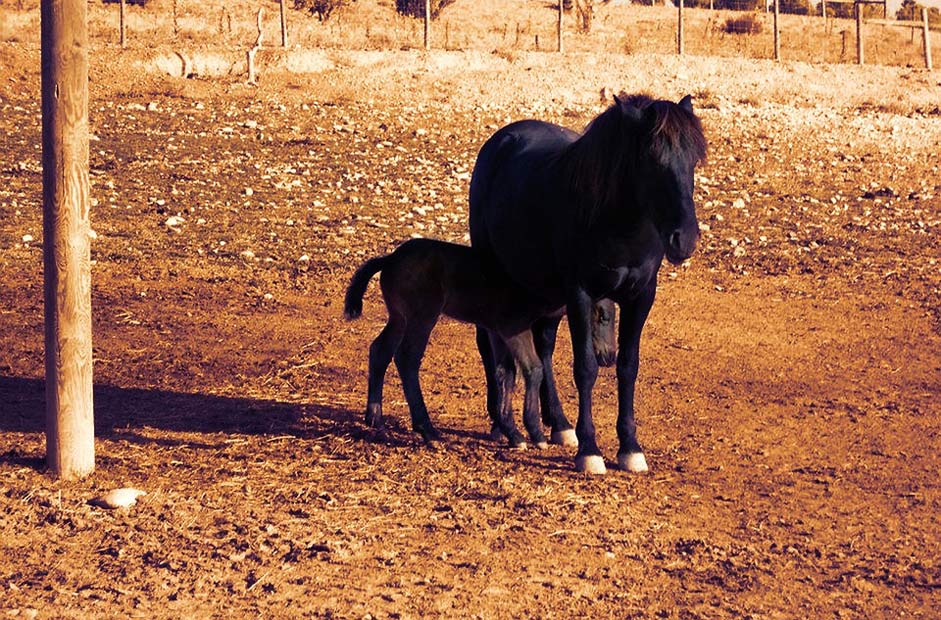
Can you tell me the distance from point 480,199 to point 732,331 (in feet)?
10.1

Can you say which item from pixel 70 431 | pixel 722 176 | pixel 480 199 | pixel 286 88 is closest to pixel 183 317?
pixel 480 199

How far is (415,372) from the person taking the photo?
7367mm

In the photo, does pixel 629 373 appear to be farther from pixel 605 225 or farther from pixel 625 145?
pixel 625 145

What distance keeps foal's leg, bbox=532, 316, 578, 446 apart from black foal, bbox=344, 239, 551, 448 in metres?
0.14

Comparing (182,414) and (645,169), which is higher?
(645,169)

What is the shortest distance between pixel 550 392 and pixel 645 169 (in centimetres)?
170

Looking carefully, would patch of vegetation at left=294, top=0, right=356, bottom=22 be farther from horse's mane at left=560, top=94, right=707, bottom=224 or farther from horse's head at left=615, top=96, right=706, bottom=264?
horse's head at left=615, top=96, right=706, bottom=264

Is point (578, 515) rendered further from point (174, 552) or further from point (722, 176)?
point (722, 176)

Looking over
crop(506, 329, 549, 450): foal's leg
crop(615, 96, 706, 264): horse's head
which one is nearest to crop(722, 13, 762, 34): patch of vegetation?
crop(506, 329, 549, 450): foal's leg

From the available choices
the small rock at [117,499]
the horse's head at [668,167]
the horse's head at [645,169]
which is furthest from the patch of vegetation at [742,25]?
the small rock at [117,499]

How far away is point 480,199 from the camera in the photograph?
26.6ft

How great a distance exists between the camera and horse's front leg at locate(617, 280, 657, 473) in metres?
6.78

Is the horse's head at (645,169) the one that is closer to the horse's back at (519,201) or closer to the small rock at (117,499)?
the horse's back at (519,201)

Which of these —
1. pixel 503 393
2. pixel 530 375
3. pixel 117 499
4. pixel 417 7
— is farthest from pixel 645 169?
pixel 417 7
